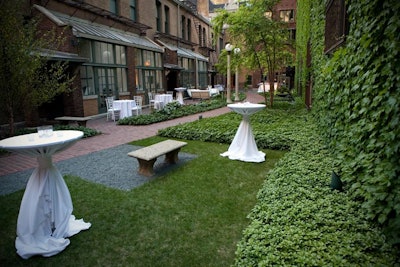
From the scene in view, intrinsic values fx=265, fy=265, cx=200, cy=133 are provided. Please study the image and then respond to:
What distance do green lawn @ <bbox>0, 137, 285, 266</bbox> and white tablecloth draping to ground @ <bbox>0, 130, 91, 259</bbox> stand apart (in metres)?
0.12

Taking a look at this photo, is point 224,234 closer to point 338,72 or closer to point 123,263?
point 123,263

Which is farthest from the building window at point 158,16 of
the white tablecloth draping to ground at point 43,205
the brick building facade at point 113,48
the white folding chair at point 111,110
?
the white tablecloth draping to ground at point 43,205

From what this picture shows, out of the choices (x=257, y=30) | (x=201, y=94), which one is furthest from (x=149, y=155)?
(x=201, y=94)

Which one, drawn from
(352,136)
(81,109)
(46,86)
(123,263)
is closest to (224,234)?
(123,263)

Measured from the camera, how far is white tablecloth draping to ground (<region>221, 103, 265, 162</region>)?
220 inches

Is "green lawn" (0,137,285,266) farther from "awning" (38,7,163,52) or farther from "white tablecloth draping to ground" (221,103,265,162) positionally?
"awning" (38,7,163,52)

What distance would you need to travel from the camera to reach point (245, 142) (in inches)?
227

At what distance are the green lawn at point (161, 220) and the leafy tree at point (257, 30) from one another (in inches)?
319

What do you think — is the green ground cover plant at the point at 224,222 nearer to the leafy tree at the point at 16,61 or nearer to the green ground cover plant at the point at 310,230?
the green ground cover plant at the point at 310,230

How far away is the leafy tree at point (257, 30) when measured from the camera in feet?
36.8

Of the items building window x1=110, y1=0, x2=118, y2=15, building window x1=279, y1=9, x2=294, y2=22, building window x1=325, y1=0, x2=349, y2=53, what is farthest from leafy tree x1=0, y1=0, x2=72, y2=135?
building window x1=279, y1=9, x2=294, y2=22

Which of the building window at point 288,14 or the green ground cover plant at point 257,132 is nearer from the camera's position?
the green ground cover plant at point 257,132

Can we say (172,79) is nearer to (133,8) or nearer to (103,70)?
(133,8)

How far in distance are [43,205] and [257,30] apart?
1085 centimetres
